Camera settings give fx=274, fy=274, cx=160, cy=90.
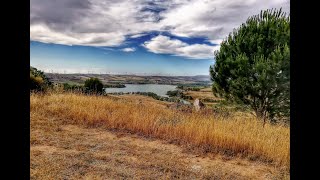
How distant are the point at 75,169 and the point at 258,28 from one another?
9.16 meters

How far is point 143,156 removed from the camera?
5.71 m

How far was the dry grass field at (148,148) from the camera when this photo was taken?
4.77 m

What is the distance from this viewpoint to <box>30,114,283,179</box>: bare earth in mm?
4578

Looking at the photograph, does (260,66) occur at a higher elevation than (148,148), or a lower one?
higher

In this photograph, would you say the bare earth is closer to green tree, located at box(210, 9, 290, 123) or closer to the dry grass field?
the dry grass field

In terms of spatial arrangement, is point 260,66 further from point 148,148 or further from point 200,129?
point 148,148

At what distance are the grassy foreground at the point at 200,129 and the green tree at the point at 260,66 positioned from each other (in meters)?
2.31

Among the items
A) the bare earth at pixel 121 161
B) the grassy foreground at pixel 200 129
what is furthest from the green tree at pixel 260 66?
the bare earth at pixel 121 161

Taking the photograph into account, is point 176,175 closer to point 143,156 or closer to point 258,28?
point 143,156

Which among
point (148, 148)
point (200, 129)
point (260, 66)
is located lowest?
point (148, 148)

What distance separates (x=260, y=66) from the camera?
9703 mm

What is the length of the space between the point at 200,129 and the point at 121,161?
2509 mm

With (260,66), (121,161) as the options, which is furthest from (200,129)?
(260,66)
